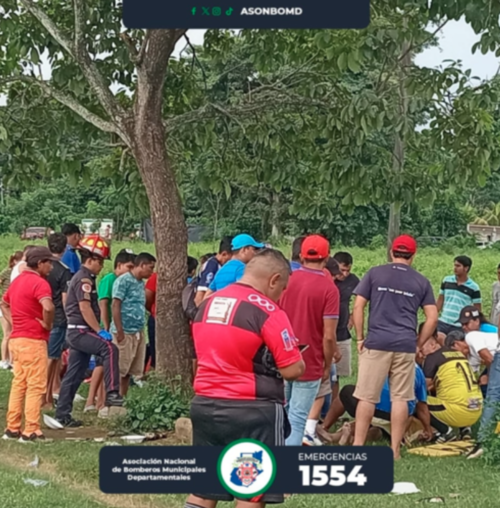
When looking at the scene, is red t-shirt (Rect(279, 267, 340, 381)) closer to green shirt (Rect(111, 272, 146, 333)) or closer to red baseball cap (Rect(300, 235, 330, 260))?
red baseball cap (Rect(300, 235, 330, 260))

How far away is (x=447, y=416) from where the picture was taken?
7.11m

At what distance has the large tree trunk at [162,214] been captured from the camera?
25.5ft

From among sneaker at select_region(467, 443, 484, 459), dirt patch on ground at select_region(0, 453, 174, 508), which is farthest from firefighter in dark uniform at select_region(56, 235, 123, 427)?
sneaker at select_region(467, 443, 484, 459)

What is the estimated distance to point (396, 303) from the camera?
630cm

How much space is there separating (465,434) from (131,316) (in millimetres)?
3257

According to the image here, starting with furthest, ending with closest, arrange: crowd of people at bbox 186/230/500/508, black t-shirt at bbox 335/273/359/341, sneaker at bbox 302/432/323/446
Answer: black t-shirt at bbox 335/273/359/341
sneaker at bbox 302/432/323/446
crowd of people at bbox 186/230/500/508

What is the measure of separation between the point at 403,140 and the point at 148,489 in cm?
554

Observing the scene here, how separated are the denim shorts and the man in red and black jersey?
4.91 m

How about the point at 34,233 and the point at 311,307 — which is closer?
the point at 311,307

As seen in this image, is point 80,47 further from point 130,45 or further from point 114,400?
point 114,400

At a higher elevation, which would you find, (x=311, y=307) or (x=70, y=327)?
(x=311, y=307)

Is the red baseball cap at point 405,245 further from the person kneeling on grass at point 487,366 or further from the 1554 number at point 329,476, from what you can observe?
the 1554 number at point 329,476

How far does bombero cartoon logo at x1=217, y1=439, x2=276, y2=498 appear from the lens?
350 cm

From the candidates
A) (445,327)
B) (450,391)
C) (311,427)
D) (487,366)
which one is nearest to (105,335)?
(311,427)
